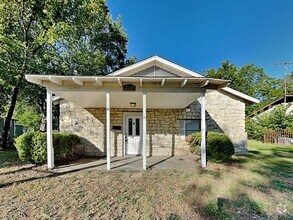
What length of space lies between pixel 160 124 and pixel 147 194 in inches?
230

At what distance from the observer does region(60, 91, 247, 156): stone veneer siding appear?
32.2ft

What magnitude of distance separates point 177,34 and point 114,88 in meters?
14.1

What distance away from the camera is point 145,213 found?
357 centimetres

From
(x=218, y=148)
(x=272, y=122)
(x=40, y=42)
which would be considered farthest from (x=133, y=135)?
(x=272, y=122)

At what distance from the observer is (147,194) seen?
4410 mm

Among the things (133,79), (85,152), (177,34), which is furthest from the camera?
(177,34)

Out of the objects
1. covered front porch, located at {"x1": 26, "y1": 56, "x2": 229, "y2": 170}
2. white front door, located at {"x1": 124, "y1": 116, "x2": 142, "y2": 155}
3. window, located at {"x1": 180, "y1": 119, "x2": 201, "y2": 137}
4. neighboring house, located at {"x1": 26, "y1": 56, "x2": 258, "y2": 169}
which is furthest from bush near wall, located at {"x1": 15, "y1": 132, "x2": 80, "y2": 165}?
window, located at {"x1": 180, "y1": 119, "x2": 201, "y2": 137}

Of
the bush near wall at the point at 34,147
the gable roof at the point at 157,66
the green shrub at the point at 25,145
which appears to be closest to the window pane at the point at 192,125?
the gable roof at the point at 157,66

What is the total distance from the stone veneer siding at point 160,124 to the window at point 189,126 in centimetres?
20

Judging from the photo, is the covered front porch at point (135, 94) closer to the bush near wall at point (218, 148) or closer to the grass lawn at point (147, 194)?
the bush near wall at point (218, 148)

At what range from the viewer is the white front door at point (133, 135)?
32.5 feet

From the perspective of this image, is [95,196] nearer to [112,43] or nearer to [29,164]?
[29,164]

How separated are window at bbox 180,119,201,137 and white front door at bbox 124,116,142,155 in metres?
2.32

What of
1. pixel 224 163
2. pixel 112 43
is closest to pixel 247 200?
pixel 224 163
